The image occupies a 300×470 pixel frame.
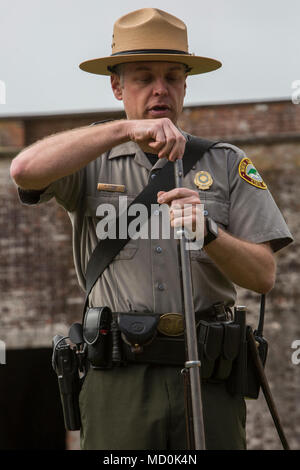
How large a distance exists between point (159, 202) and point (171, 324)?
17.8 inches

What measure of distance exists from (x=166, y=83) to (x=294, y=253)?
25.4 ft

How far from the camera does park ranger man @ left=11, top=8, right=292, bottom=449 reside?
9.93 feet

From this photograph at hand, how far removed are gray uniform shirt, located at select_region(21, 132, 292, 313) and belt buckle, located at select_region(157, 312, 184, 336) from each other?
0.03 meters

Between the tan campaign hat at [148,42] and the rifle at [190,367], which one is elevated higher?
the tan campaign hat at [148,42]

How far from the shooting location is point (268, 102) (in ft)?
36.9

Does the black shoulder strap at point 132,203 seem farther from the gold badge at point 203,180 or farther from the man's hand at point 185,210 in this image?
the man's hand at point 185,210

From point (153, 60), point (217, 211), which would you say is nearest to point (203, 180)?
point (217, 211)

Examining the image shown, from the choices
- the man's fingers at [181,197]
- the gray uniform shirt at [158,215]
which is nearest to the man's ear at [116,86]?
the gray uniform shirt at [158,215]

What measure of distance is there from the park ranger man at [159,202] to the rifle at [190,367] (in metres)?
0.12

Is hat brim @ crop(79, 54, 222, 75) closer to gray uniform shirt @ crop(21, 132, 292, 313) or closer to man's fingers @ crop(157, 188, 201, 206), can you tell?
gray uniform shirt @ crop(21, 132, 292, 313)

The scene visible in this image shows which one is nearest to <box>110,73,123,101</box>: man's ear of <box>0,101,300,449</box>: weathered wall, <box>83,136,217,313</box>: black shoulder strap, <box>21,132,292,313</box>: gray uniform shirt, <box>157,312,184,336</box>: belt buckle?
<box>21,132,292,313</box>: gray uniform shirt

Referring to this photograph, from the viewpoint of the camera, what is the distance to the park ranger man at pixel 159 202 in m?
3.03

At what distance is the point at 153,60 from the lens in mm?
3291
